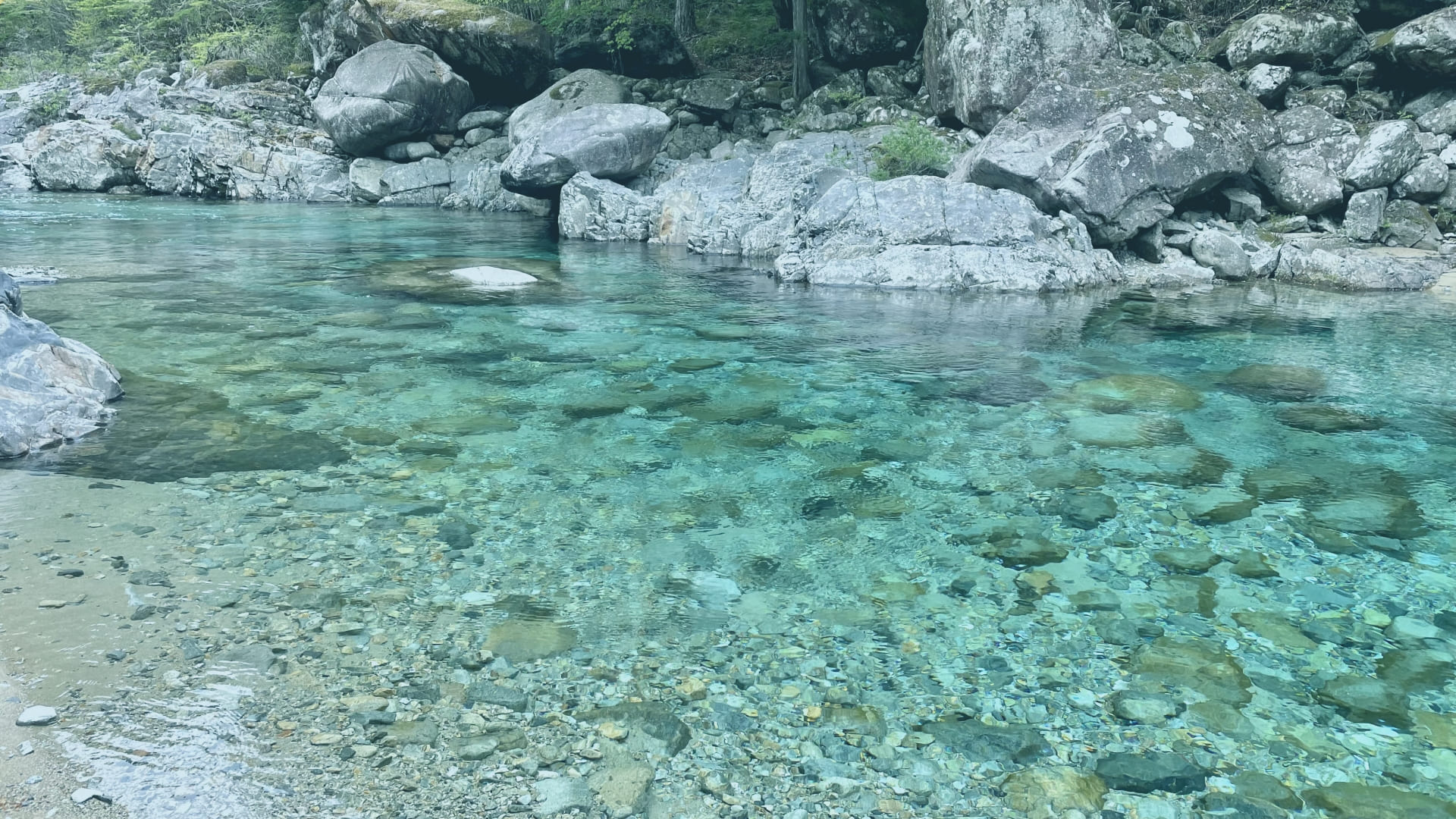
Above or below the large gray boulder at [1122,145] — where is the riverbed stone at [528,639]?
below

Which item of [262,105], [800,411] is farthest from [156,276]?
[262,105]

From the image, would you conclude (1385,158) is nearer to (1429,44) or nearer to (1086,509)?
(1429,44)

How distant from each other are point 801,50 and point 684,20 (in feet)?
20.8

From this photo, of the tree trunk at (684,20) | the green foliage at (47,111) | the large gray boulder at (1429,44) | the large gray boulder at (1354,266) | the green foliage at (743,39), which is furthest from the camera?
the green foliage at (47,111)

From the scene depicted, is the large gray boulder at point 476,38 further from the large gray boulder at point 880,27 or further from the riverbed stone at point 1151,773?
the riverbed stone at point 1151,773

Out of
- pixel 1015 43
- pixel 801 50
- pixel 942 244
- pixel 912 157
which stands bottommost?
pixel 942 244

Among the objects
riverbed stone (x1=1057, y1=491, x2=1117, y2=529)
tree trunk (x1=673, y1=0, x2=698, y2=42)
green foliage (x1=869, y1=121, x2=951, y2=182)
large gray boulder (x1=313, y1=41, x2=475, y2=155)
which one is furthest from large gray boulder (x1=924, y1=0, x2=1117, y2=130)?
large gray boulder (x1=313, y1=41, x2=475, y2=155)

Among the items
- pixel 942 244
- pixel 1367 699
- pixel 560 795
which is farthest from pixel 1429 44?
pixel 560 795

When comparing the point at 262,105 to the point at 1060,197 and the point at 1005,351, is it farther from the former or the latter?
the point at 1005,351

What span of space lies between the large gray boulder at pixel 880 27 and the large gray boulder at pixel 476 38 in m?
8.35

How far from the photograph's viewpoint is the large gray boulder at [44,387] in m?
5.22

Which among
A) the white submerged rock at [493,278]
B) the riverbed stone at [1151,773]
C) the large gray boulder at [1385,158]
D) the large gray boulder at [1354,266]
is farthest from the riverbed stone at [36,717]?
the large gray boulder at [1385,158]

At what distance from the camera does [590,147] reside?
1755 centimetres

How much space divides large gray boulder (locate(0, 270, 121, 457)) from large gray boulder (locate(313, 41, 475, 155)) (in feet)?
63.8
